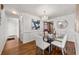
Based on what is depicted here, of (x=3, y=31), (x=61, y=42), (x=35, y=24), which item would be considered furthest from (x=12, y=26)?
(x=61, y=42)

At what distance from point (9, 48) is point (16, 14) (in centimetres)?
54

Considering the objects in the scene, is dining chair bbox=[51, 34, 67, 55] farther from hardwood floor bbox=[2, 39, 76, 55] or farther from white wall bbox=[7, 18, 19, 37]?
white wall bbox=[7, 18, 19, 37]

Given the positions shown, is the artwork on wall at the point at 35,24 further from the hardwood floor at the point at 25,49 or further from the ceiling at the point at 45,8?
the hardwood floor at the point at 25,49

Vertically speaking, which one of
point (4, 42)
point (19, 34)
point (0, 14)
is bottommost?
point (4, 42)

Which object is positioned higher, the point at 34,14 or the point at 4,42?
the point at 34,14

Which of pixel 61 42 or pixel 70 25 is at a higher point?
pixel 70 25

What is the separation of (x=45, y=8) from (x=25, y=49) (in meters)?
0.72

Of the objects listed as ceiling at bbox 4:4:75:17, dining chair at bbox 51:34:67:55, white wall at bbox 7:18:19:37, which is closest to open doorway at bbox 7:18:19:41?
white wall at bbox 7:18:19:37

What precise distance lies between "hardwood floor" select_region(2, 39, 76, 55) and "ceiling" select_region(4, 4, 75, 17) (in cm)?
47

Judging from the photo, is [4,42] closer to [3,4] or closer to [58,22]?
[3,4]

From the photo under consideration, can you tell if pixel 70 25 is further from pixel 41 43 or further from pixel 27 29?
pixel 27 29

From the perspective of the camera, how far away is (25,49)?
5.17 feet
